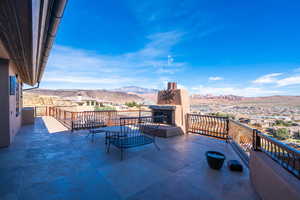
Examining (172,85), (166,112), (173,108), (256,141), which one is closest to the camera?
(256,141)

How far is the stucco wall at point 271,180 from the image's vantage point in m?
1.27

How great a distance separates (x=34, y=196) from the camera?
1.82m

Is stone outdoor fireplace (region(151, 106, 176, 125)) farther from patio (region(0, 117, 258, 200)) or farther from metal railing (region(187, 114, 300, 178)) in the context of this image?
patio (region(0, 117, 258, 200))

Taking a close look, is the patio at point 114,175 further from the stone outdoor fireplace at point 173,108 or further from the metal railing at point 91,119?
the metal railing at point 91,119

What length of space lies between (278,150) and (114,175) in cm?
242

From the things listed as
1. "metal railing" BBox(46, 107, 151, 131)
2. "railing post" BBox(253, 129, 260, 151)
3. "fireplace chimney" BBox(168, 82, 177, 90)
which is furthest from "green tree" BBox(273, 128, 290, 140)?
"metal railing" BBox(46, 107, 151, 131)

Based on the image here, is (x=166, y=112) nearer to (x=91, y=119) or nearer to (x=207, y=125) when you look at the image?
(x=207, y=125)

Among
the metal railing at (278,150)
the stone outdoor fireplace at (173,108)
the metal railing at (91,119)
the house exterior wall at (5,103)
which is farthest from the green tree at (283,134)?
the house exterior wall at (5,103)

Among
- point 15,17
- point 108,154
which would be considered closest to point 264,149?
point 108,154

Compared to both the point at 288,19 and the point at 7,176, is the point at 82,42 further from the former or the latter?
the point at 288,19

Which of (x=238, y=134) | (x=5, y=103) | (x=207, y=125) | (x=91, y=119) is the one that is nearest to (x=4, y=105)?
(x=5, y=103)

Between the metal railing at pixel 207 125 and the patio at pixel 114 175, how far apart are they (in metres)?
1.44

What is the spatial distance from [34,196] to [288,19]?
11.8 meters

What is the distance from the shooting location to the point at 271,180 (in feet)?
5.18
